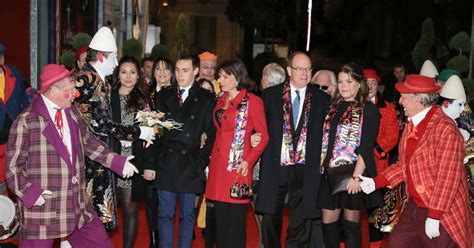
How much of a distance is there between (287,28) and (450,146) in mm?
29161

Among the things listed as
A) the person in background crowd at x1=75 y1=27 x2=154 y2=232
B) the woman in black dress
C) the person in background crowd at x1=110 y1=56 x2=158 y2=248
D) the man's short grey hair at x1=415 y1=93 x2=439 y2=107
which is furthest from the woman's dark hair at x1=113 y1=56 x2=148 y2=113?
the man's short grey hair at x1=415 y1=93 x2=439 y2=107

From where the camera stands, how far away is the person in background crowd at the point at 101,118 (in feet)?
19.9

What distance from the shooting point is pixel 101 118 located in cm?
611

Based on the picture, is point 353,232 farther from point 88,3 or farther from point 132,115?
point 88,3

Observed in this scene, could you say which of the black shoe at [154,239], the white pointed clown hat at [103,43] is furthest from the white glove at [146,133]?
the black shoe at [154,239]

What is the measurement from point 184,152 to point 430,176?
87.4 inches

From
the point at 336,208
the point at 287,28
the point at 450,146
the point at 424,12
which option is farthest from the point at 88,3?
the point at 287,28

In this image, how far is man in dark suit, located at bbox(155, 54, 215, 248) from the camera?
21.5 feet

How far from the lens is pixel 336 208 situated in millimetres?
6355

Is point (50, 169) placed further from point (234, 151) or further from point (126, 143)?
point (234, 151)

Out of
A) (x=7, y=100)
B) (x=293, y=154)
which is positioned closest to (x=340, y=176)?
(x=293, y=154)

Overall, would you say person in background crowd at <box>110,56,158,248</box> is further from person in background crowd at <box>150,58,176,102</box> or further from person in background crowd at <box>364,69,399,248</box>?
person in background crowd at <box>364,69,399,248</box>

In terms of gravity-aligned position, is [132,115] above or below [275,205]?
above

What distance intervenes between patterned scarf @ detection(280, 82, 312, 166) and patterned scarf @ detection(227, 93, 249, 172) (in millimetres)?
377
